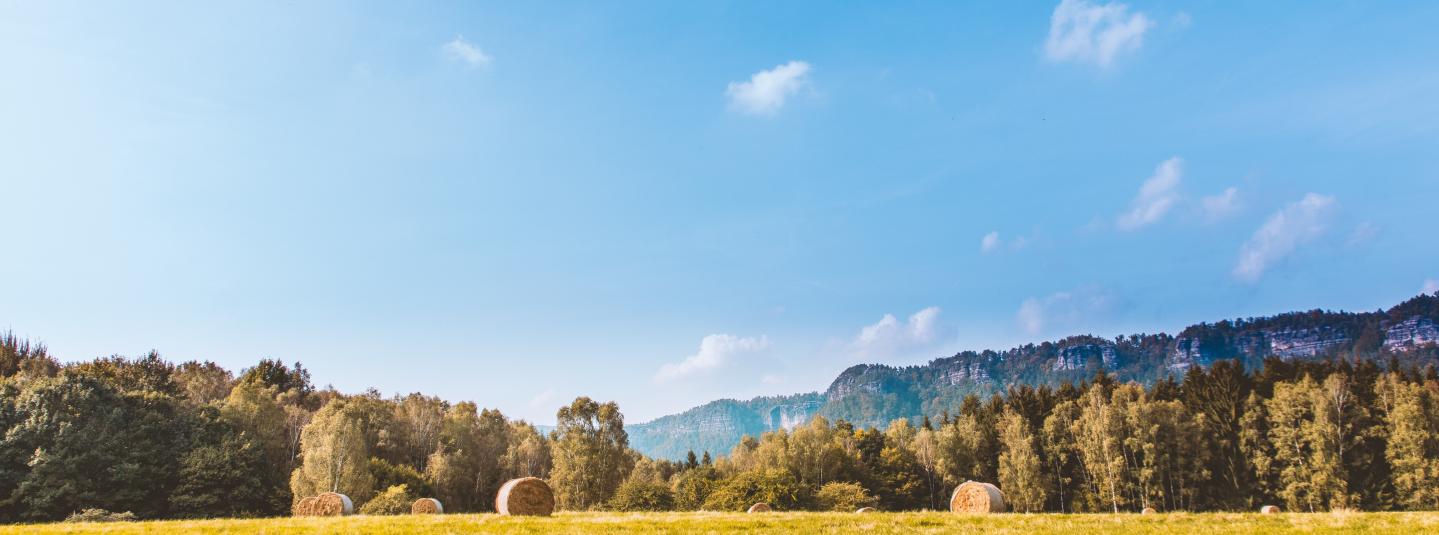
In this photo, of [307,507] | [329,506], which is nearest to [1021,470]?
[329,506]

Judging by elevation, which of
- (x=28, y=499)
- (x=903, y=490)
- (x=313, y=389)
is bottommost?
(x=903, y=490)

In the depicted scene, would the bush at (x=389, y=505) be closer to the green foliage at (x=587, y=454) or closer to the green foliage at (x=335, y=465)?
the green foliage at (x=335, y=465)

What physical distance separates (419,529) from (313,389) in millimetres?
101602

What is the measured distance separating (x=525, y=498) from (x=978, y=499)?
21305mm

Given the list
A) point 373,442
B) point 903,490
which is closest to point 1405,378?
point 903,490

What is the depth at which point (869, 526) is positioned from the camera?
19.2 meters

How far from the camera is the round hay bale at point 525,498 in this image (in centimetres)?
3020

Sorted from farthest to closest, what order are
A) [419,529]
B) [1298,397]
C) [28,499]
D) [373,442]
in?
[373,442] → [1298,397] → [28,499] → [419,529]

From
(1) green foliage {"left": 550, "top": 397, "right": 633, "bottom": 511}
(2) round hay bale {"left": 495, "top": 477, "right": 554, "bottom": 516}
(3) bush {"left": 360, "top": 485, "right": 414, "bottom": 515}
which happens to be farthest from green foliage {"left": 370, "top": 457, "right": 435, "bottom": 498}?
(2) round hay bale {"left": 495, "top": 477, "right": 554, "bottom": 516}

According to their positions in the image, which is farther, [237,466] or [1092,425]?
[1092,425]

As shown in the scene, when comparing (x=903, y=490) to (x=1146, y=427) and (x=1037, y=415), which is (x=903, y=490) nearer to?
(x=1037, y=415)

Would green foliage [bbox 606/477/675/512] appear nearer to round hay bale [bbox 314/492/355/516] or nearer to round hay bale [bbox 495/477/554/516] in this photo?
round hay bale [bbox 314/492/355/516]

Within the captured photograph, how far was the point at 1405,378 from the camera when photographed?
6762cm

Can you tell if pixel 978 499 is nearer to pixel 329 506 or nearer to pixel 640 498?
pixel 640 498
